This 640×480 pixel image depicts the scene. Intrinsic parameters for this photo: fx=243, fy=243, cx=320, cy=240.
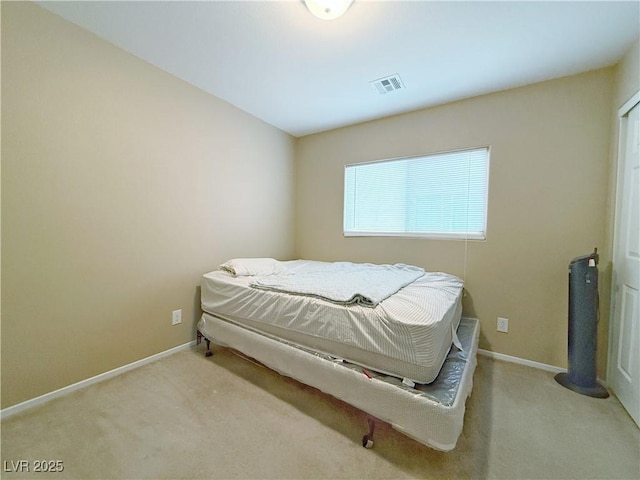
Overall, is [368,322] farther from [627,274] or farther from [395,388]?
[627,274]

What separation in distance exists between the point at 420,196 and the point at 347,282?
1374mm

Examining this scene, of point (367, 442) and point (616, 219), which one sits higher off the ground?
point (616, 219)

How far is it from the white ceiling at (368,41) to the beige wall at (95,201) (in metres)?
0.25

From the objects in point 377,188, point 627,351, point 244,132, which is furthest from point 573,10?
point 244,132

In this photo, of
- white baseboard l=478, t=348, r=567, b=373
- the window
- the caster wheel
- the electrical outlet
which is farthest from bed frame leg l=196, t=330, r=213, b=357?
the electrical outlet

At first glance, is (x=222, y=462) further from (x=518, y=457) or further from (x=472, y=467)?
(x=518, y=457)

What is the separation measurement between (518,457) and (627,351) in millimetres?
1127

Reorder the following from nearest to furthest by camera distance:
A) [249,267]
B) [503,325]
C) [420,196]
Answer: [503,325]
[249,267]
[420,196]

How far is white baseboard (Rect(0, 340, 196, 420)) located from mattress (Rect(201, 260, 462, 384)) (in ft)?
2.09

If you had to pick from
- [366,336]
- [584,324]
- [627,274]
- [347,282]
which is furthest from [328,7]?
[584,324]

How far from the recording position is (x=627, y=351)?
1.57 metres

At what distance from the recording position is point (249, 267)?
2.29 m

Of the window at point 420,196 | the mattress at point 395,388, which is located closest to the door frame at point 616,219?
the window at point 420,196

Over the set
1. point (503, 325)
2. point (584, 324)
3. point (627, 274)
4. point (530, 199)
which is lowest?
point (503, 325)
